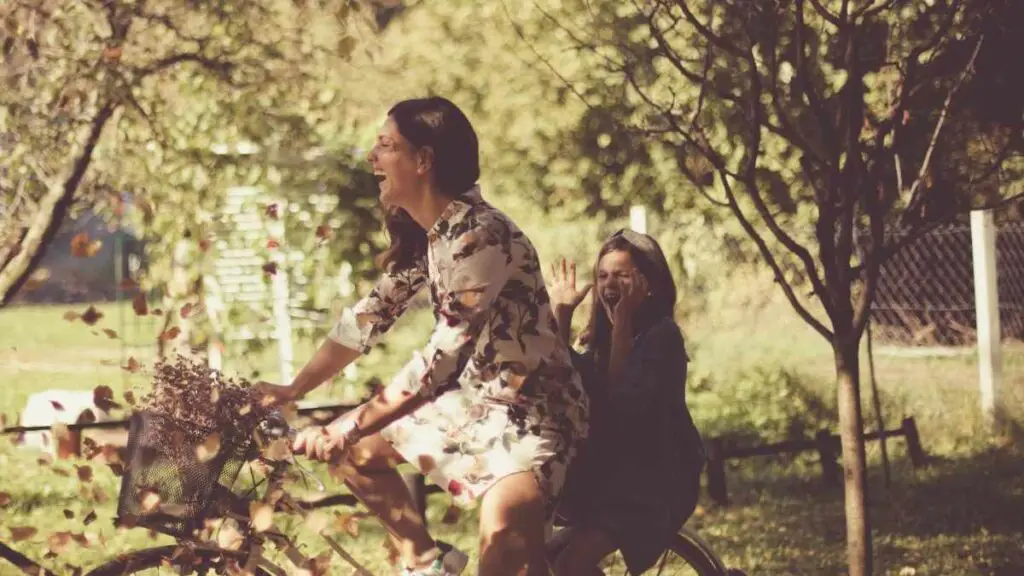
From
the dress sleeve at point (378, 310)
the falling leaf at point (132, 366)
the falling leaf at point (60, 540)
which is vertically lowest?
the falling leaf at point (60, 540)

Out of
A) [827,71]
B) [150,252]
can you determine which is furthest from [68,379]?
[827,71]

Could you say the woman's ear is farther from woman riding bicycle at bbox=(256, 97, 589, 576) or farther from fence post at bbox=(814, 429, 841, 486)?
fence post at bbox=(814, 429, 841, 486)

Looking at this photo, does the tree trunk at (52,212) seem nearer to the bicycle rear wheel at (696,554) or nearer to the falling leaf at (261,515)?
the bicycle rear wheel at (696,554)

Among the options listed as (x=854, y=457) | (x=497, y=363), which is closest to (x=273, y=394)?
(x=497, y=363)

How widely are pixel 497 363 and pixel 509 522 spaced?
1.27ft

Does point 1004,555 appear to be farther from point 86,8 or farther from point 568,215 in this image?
point 568,215

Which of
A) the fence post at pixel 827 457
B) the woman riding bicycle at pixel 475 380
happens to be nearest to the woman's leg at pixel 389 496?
the woman riding bicycle at pixel 475 380

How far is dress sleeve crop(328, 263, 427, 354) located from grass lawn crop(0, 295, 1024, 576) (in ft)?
2.69

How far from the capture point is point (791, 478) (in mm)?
9102

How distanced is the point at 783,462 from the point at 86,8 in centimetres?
502

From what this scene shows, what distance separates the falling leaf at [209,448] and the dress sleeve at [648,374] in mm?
1151

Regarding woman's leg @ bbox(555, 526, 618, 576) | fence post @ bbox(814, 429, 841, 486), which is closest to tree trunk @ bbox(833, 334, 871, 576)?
woman's leg @ bbox(555, 526, 618, 576)

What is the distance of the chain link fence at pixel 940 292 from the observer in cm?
1315

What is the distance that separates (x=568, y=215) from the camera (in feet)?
52.4
